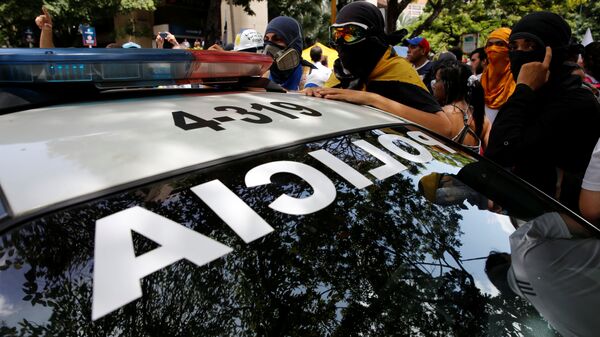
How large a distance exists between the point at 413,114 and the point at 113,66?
1406mm

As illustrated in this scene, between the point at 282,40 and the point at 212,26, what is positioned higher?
the point at 282,40

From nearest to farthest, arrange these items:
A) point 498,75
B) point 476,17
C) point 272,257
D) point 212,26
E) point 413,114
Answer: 1. point 272,257
2. point 413,114
3. point 498,75
4. point 212,26
5. point 476,17

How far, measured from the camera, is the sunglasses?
243cm

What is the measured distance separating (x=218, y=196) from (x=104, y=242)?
256 mm

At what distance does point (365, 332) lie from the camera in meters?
0.89

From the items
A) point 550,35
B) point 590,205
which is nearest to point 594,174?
point 590,205

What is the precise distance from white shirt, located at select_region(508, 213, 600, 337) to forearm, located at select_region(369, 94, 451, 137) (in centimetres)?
88

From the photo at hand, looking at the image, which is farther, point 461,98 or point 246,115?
point 461,98

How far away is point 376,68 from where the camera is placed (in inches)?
97.4

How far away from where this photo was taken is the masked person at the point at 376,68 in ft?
7.56

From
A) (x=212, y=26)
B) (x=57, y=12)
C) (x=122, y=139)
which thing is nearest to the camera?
(x=122, y=139)

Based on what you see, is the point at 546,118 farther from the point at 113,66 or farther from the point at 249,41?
the point at 249,41

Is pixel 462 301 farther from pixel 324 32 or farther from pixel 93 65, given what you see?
pixel 324 32

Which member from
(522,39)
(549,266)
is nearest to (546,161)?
(522,39)
